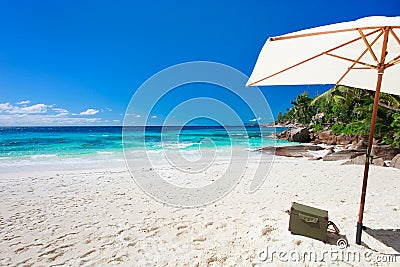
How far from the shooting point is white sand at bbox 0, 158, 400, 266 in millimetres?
2387

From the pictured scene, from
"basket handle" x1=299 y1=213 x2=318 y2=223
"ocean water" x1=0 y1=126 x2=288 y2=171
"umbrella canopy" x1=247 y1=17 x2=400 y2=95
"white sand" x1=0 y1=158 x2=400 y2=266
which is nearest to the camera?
"umbrella canopy" x1=247 y1=17 x2=400 y2=95

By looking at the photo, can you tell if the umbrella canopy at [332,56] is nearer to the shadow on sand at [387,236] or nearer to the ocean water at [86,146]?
the shadow on sand at [387,236]

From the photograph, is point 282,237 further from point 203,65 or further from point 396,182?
point 396,182

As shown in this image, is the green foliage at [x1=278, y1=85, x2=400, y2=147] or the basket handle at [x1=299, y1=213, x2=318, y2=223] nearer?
the basket handle at [x1=299, y1=213, x2=318, y2=223]

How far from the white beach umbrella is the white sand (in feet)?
2.72

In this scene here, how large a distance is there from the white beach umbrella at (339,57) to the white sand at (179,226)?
83cm

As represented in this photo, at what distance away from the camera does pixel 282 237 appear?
2.62 meters

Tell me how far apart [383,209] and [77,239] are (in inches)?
181

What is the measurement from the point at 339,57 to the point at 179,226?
9.51 ft

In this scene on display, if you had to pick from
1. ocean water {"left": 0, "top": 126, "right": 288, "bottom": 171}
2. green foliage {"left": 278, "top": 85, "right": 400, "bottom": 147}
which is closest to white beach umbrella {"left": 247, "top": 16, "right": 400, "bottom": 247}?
green foliage {"left": 278, "top": 85, "right": 400, "bottom": 147}

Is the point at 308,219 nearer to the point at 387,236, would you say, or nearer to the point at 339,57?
the point at 387,236

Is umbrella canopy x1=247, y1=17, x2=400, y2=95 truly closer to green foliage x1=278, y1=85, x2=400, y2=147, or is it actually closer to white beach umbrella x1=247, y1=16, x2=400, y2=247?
white beach umbrella x1=247, y1=16, x2=400, y2=247

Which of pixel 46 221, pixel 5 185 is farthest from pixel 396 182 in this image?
pixel 5 185

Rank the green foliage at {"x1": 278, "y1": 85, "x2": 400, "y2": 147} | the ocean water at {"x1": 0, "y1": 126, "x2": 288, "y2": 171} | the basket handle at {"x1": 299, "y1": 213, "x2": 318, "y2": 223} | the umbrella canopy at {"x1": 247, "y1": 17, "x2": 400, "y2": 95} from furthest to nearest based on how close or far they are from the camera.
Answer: the ocean water at {"x1": 0, "y1": 126, "x2": 288, "y2": 171} < the green foliage at {"x1": 278, "y1": 85, "x2": 400, "y2": 147} < the basket handle at {"x1": 299, "y1": 213, "x2": 318, "y2": 223} < the umbrella canopy at {"x1": 247, "y1": 17, "x2": 400, "y2": 95}
